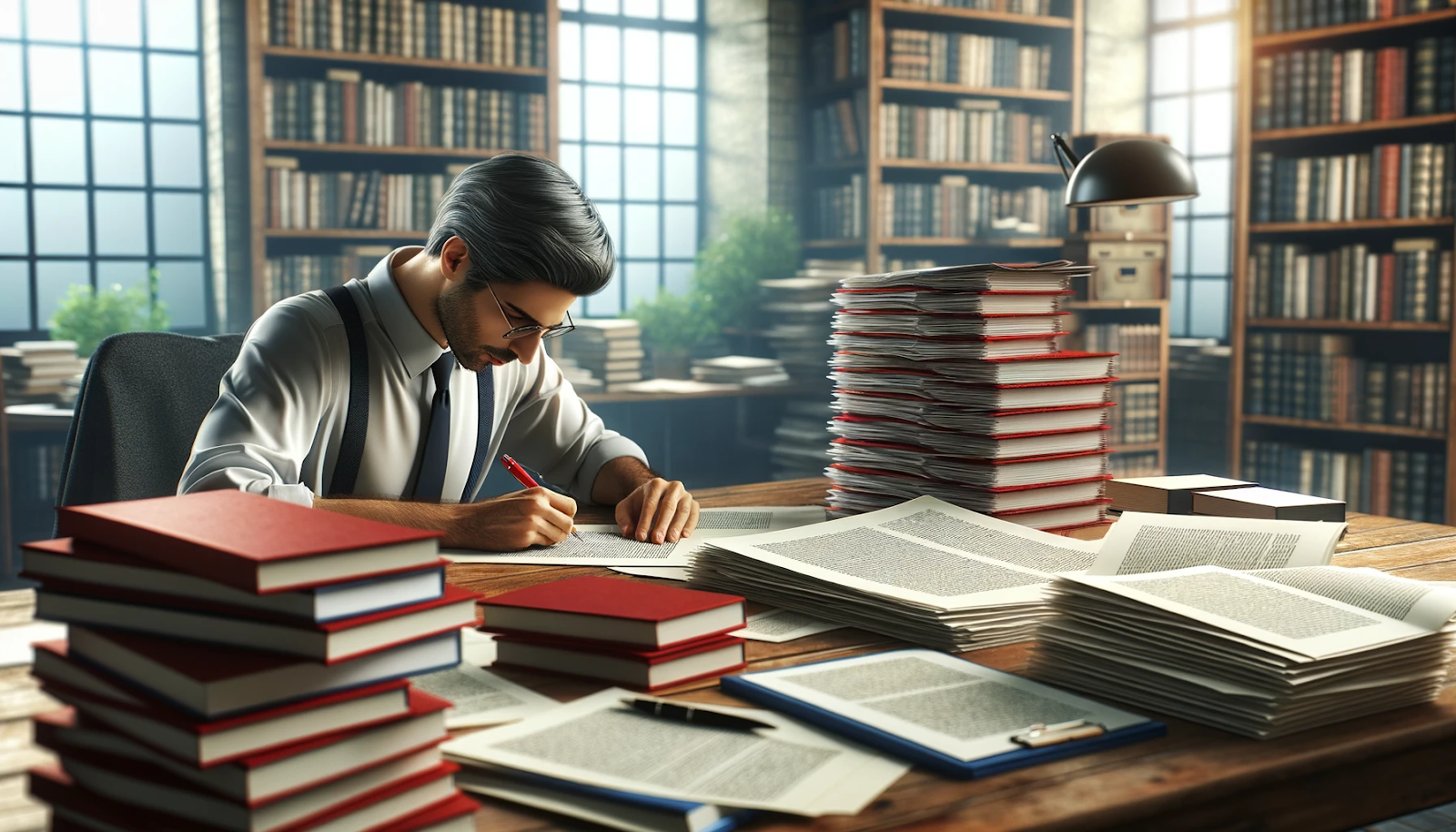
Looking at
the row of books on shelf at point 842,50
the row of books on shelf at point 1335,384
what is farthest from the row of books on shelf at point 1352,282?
the row of books on shelf at point 842,50

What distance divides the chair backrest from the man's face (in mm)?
390

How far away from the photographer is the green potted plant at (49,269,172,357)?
14.1 ft

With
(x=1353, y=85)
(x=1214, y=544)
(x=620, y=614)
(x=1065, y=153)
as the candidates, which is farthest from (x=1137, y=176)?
(x=1353, y=85)

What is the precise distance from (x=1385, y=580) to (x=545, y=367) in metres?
1.48

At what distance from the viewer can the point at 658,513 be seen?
1696 millimetres

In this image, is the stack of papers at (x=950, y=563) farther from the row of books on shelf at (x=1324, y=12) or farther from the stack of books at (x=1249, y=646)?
the row of books on shelf at (x=1324, y=12)

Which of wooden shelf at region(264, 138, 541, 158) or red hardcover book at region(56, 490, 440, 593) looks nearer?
red hardcover book at region(56, 490, 440, 593)

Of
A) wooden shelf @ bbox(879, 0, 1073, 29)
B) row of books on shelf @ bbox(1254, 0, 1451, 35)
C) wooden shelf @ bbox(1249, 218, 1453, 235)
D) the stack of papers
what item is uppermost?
wooden shelf @ bbox(879, 0, 1073, 29)

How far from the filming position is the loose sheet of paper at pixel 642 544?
4.96 feet

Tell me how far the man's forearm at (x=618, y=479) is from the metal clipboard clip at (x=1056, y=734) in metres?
1.15

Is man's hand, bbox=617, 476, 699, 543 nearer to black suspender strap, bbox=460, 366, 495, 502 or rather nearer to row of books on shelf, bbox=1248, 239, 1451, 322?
black suspender strap, bbox=460, 366, 495, 502

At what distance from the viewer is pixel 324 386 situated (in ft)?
6.01

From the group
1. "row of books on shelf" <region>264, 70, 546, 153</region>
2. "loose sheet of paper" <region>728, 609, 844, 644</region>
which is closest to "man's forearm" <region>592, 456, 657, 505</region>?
"loose sheet of paper" <region>728, 609, 844, 644</region>

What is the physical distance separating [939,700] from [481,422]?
1275 mm
